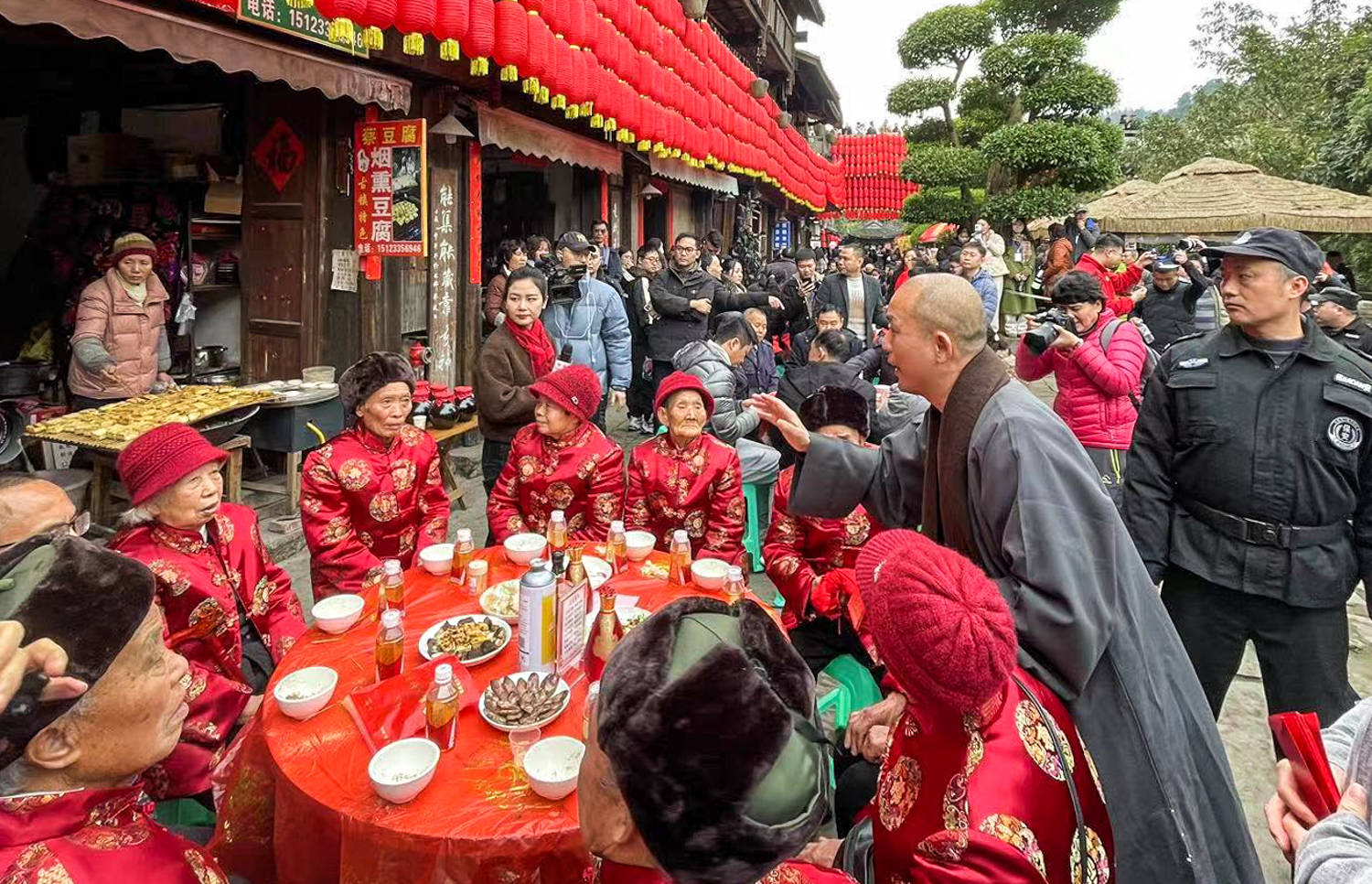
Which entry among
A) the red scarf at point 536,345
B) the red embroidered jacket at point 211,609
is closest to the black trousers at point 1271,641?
the red embroidered jacket at point 211,609

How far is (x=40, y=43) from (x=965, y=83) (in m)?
21.4

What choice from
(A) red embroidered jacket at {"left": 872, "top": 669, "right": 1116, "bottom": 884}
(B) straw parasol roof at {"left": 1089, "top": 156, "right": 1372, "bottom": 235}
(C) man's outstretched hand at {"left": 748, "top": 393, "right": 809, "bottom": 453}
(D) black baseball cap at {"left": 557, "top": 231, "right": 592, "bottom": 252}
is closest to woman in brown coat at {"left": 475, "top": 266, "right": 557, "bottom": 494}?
(D) black baseball cap at {"left": 557, "top": 231, "right": 592, "bottom": 252}

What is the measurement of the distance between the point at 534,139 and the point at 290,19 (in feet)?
11.2

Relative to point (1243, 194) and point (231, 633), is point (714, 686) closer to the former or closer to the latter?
point (231, 633)

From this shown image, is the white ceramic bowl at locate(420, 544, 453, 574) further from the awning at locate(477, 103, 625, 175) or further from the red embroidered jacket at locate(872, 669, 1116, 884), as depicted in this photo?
the awning at locate(477, 103, 625, 175)

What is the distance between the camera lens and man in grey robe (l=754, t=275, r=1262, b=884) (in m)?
1.92

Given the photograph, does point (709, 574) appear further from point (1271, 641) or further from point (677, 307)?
point (677, 307)

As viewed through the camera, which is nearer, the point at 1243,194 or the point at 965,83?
the point at 1243,194

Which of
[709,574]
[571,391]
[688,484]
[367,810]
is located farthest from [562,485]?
[367,810]

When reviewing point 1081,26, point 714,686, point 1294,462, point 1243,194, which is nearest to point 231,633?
point 714,686

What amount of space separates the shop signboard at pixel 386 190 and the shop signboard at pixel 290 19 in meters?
0.71

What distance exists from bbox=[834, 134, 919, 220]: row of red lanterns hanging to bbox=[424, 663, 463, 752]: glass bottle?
36.5 meters

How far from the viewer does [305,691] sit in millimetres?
2287

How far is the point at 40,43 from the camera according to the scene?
680 centimetres
